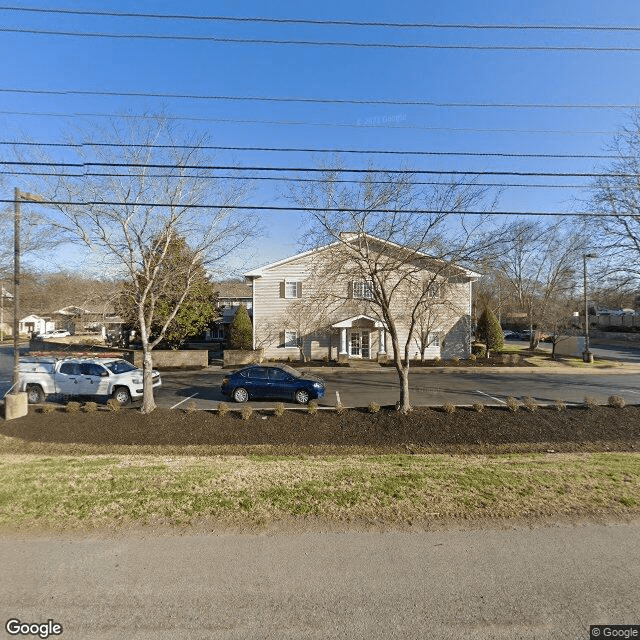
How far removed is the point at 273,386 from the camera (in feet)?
40.1

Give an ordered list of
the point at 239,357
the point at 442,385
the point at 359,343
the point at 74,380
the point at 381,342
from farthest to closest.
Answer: the point at 359,343 < the point at 381,342 < the point at 239,357 < the point at 442,385 < the point at 74,380

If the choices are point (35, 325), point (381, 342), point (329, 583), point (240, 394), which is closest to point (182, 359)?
point (240, 394)

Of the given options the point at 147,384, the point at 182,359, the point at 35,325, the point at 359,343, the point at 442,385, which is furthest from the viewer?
the point at 35,325

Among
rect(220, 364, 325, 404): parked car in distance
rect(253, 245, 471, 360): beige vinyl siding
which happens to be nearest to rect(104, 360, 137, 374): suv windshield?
rect(220, 364, 325, 404): parked car in distance

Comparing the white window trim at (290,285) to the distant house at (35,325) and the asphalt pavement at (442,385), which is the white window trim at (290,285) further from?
the distant house at (35,325)

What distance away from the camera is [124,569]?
11.3 feet

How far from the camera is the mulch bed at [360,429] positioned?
26.4 ft

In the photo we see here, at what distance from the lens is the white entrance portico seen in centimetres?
2262

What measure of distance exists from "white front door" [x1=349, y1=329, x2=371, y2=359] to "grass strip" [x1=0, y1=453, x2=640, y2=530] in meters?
17.1

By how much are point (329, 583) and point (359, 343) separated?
2068cm

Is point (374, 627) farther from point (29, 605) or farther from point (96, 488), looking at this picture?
point (96, 488)

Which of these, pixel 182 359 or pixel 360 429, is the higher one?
pixel 182 359

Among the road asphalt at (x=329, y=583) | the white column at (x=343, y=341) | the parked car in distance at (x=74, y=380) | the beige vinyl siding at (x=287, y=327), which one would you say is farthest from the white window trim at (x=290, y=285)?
the road asphalt at (x=329, y=583)

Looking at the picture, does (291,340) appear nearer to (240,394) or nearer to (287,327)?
(287,327)
